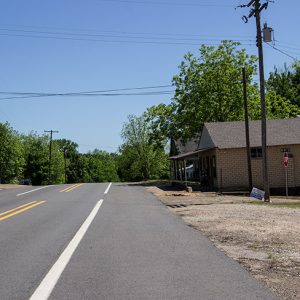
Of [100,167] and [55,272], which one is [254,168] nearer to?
[55,272]

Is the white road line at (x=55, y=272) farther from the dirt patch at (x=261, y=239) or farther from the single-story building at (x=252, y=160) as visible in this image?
the single-story building at (x=252, y=160)

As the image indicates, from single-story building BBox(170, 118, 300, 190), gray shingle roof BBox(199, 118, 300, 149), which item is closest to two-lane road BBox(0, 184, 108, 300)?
single-story building BBox(170, 118, 300, 190)

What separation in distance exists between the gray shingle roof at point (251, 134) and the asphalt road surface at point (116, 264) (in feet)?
72.3

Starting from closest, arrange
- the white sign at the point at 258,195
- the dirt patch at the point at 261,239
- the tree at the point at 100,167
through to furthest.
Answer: the dirt patch at the point at 261,239 → the white sign at the point at 258,195 → the tree at the point at 100,167

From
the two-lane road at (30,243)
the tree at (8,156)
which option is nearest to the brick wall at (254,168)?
the two-lane road at (30,243)

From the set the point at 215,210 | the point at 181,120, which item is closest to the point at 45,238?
the point at 215,210

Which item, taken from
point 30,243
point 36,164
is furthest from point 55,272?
point 36,164

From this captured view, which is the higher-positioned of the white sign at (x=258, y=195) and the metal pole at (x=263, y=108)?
the metal pole at (x=263, y=108)

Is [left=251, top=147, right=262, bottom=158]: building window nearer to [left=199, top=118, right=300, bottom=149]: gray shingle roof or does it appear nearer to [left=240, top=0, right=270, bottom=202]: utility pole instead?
[left=199, top=118, right=300, bottom=149]: gray shingle roof

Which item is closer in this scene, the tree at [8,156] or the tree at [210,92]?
the tree at [210,92]

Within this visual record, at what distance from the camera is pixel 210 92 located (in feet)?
153

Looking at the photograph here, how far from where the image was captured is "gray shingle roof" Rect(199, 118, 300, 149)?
34.2 metres

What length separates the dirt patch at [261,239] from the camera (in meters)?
6.78

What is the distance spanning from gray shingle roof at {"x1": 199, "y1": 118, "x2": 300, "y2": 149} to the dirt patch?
17.5 metres
